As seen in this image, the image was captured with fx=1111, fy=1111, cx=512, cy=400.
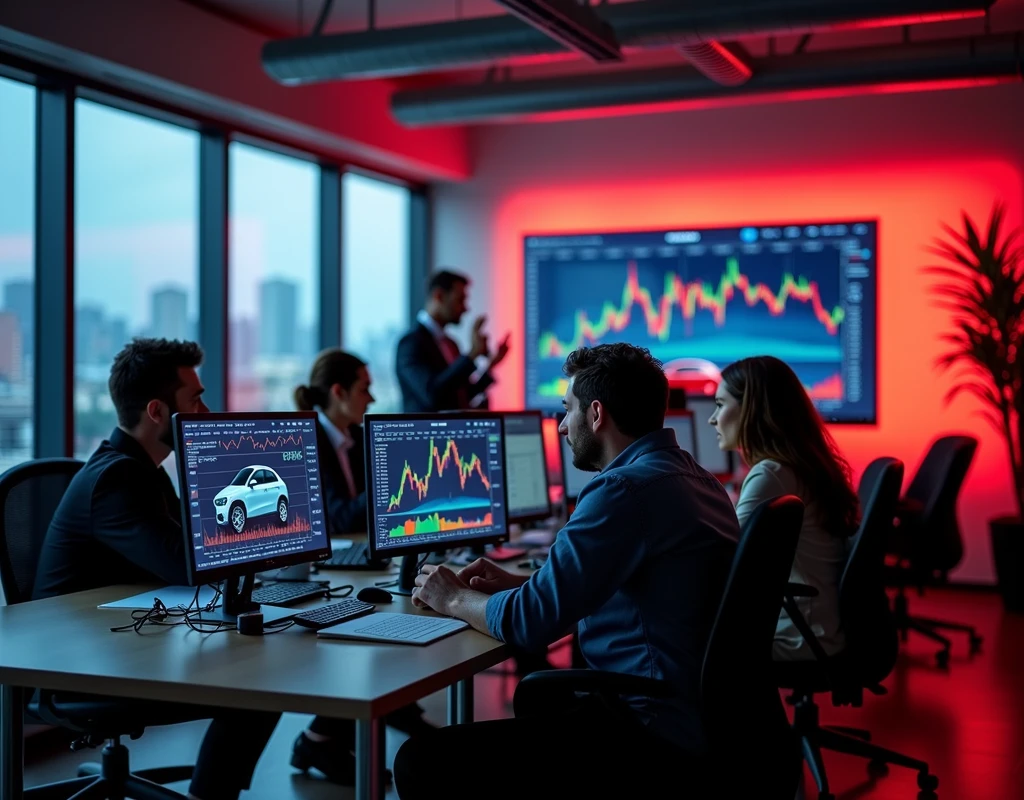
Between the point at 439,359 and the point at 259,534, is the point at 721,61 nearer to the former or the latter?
the point at 439,359

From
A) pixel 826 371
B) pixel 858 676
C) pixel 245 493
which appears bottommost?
pixel 858 676

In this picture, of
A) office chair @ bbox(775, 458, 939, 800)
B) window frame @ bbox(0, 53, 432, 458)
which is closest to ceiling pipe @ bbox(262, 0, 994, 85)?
window frame @ bbox(0, 53, 432, 458)

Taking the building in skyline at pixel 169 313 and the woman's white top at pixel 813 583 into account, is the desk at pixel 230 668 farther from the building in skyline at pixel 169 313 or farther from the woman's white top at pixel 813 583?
the building in skyline at pixel 169 313

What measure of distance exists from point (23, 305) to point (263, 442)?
2669mm

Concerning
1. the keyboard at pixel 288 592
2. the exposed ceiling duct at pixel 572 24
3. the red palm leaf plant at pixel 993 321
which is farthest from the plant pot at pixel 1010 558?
the keyboard at pixel 288 592

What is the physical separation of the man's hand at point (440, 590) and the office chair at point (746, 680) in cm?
37

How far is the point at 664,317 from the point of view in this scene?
730cm

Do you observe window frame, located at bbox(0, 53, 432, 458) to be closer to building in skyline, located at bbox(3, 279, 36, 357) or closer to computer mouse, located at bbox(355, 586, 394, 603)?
building in skyline, located at bbox(3, 279, 36, 357)

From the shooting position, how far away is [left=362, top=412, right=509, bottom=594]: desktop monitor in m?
2.93

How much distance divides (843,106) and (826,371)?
166 centimetres

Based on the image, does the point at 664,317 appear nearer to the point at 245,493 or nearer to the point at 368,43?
the point at 368,43

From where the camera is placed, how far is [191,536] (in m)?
2.40

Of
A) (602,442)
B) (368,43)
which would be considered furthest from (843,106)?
(602,442)

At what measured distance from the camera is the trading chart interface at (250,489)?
8.03 feet
